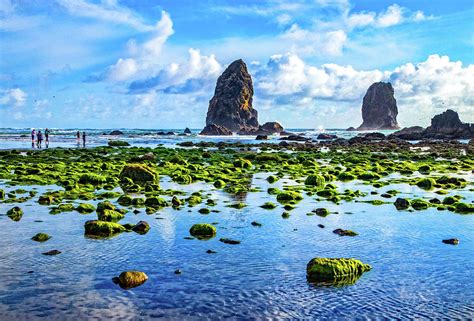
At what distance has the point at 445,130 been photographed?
448 feet

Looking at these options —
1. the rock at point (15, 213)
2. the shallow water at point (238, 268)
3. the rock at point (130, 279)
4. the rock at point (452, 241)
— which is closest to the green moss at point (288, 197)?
the shallow water at point (238, 268)

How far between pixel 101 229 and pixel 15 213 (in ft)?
17.6

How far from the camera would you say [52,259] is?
13.2 m

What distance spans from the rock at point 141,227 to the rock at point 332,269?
6.88 m

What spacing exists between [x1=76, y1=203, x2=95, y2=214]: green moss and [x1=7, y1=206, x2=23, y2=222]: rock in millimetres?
2375

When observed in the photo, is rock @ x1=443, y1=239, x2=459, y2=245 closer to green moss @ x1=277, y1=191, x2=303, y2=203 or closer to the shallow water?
the shallow water

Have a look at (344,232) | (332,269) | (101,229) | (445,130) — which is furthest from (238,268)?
(445,130)

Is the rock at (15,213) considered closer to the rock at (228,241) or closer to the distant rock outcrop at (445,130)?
the rock at (228,241)

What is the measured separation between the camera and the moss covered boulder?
637 inches

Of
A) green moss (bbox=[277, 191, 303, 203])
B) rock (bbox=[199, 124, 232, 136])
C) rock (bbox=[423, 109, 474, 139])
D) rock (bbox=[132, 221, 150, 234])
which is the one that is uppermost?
rock (bbox=[423, 109, 474, 139])

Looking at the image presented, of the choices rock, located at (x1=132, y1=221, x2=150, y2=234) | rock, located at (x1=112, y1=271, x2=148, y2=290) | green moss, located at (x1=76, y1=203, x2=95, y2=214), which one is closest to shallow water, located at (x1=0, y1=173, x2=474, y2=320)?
rock, located at (x1=112, y1=271, x2=148, y2=290)

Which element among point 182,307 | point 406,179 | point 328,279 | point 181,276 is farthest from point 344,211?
point 406,179

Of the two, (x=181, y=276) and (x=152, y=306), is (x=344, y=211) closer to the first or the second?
(x=181, y=276)

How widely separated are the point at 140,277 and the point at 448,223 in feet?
44.9
